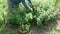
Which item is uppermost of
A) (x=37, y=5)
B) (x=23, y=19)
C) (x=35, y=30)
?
(x=37, y=5)

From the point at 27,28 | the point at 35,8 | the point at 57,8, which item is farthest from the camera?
the point at 57,8

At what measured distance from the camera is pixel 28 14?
Answer: 4.83 metres

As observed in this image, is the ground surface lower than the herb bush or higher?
lower

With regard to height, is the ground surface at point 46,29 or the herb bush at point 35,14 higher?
the herb bush at point 35,14

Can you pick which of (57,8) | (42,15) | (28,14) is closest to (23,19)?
(28,14)

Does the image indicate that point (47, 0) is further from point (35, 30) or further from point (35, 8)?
point (35, 30)

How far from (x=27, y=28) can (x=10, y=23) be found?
→ 69 centimetres

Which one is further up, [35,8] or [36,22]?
[35,8]

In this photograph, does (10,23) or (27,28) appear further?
(10,23)

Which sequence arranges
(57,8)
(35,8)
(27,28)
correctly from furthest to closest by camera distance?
(57,8) → (35,8) → (27,28)

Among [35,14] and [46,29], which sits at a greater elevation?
[35,14]

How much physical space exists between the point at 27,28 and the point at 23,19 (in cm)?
32

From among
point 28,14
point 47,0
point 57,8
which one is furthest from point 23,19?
point 57,8

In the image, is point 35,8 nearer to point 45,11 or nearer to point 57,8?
point 45,11
